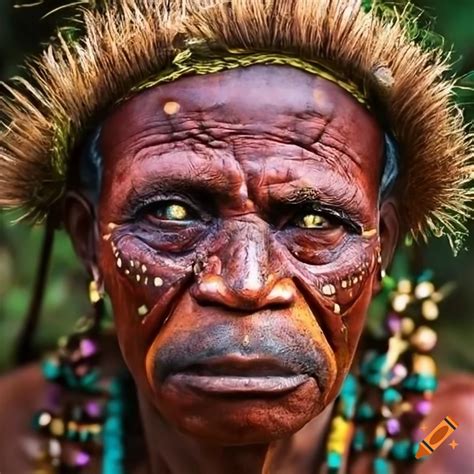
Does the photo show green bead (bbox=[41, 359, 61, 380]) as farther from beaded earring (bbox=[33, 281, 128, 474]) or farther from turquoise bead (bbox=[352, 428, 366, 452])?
turquoise bead (bbox=[352, 428, 366, 452])

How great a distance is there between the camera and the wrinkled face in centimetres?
154

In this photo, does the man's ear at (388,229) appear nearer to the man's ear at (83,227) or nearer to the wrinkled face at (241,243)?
the wrinkled face at (241,243)

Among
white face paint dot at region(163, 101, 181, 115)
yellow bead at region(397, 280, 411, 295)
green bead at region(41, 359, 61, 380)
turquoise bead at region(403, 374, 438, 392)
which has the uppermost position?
white face paint dot at region(163, 101, 181, 115)

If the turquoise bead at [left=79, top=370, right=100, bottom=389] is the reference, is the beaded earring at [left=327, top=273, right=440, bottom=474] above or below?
above

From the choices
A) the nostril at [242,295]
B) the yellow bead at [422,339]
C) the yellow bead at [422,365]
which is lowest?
the yellow bead at [422,365]

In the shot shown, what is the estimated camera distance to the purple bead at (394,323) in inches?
90.8

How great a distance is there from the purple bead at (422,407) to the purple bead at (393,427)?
2.3 inches

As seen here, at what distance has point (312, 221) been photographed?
1677mm

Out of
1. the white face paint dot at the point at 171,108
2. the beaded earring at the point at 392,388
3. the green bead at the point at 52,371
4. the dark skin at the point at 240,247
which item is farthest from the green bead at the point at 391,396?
the white face paint dot at the point at 171,108

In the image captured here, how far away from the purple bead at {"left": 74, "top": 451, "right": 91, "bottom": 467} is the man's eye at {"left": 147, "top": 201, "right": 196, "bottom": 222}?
0.79 metres

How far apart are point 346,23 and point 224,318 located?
1.80ft

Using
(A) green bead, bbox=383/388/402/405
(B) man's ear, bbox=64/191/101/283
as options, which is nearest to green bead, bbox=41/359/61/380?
(B) man's ear, bbox=64/191/101/283

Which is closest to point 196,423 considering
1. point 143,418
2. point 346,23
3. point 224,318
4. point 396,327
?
point 224,318

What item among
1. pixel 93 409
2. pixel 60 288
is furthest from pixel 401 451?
pixel 60 288
